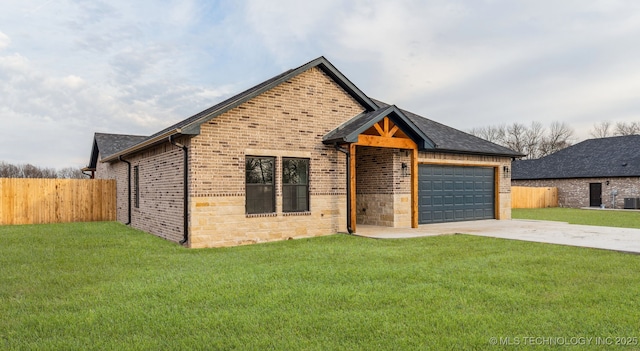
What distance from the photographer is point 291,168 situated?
1259 cm

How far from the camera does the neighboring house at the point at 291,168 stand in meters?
11.1

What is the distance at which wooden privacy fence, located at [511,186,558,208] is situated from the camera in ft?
105

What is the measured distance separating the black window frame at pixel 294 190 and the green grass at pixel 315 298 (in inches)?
106

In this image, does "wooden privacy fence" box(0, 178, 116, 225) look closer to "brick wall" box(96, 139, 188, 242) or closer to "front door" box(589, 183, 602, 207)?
"brick wall" box(96, 139, 188, 242)

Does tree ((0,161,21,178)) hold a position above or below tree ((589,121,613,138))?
below

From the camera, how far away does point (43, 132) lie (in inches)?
825

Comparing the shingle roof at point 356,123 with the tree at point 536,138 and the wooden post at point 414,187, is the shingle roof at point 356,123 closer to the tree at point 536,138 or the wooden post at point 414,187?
the wooden post at point 414,187

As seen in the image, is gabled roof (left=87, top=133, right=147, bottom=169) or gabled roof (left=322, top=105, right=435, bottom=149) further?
gabled roof (left=87, top=133, right=147, bottom=169)

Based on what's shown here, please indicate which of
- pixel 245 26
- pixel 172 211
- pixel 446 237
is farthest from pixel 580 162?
pixel 172 211

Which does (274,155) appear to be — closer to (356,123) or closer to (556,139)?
(356,123)

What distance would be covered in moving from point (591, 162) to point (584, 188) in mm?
2580

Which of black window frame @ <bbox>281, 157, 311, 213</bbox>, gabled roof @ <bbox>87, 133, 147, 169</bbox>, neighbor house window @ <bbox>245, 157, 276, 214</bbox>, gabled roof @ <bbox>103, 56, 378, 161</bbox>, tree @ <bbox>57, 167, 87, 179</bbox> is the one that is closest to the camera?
gabled roof @ <bbox>103, 56, 378, 161</bbox>

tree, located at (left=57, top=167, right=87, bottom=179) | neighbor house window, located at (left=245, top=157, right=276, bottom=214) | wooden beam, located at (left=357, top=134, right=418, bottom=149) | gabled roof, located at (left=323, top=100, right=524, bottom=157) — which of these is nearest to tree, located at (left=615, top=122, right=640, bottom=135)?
gabled roof, located at (left=323, top=100, right=524, bottom=157)

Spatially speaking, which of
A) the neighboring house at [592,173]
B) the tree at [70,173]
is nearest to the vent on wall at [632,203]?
the neighboring house at [592,173]
